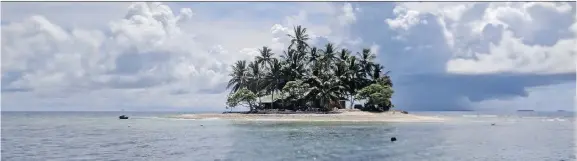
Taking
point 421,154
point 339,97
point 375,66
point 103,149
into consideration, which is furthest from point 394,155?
point 375,66

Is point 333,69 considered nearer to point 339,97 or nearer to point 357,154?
point 339,97

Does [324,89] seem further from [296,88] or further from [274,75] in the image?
[274,75]

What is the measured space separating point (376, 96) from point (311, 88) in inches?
383

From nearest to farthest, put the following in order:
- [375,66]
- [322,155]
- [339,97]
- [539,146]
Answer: [322,155], [539,146], [339,97], [375,66]

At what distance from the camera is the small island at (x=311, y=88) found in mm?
91188

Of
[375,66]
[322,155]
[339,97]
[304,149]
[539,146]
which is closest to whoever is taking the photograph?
[322,155]

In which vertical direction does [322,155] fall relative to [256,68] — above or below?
below

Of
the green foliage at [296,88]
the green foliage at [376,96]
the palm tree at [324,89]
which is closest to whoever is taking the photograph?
the palm tree at [324,89]

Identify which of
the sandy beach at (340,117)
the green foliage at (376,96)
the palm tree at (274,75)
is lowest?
the sandy beach at (340,117)

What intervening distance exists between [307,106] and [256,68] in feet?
44.2

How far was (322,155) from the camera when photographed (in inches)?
1398

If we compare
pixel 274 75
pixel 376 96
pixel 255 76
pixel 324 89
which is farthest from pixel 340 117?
pixel 255 76

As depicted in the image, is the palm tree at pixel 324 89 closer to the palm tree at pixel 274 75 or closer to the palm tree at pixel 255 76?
the palm tree at pixel 274 75

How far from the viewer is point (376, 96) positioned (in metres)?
92.1
